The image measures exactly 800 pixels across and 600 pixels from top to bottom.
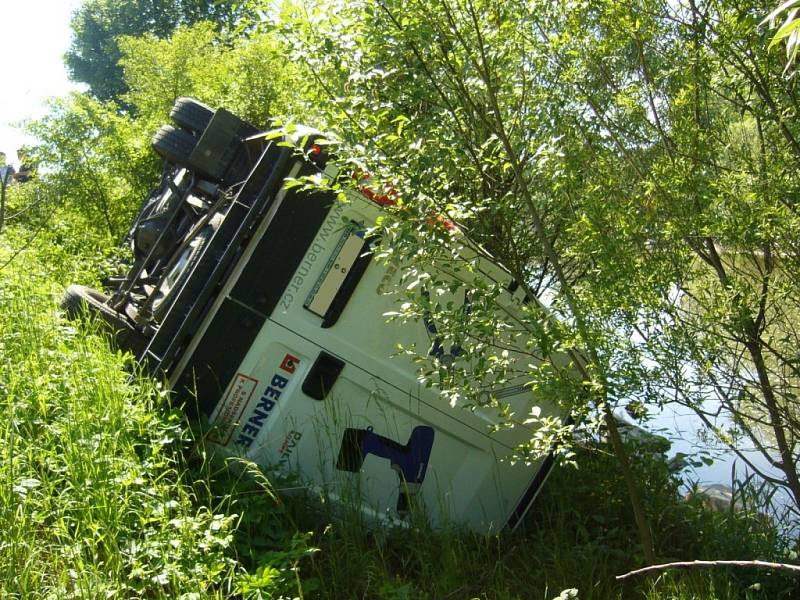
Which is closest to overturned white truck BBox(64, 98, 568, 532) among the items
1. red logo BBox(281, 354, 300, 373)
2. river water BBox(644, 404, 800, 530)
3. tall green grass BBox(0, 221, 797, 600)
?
red logo BBox(281, 354, 300, 373)

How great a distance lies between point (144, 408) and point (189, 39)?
515 inches

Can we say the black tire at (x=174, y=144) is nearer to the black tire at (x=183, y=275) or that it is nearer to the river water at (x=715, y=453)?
the black tire at (x=183, y=275)

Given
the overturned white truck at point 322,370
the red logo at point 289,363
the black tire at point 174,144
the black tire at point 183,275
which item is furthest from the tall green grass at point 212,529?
the black tire at point 174,144

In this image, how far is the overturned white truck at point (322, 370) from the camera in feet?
14.4

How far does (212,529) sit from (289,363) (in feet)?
3.09

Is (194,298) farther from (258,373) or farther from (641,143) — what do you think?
(641,143)

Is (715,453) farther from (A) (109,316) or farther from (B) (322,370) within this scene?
(A) (109,316)

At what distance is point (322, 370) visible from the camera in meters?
4.43

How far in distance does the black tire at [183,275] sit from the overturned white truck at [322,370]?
2cm

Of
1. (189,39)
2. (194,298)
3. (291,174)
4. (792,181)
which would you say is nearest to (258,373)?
(194,298)

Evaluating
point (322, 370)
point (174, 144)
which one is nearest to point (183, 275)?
point (322, 370)

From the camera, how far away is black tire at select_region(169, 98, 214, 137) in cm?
709

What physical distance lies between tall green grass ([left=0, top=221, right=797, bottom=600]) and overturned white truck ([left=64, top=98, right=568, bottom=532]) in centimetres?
18

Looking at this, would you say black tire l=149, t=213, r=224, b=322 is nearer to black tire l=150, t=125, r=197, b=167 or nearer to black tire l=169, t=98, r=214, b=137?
black tire l=150, t=125, r=197, b=167
